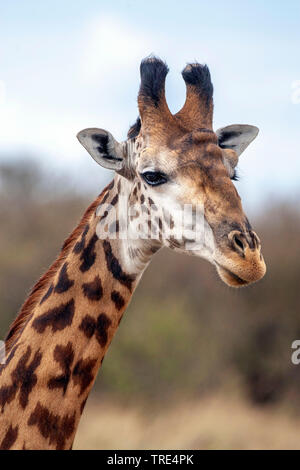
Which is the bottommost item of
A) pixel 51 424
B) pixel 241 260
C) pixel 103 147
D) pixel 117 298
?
pixel 51 424

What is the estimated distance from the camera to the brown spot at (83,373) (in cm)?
591

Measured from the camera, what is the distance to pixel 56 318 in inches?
238

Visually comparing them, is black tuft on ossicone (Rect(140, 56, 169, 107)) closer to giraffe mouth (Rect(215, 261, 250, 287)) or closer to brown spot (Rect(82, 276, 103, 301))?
brown spot (Rect(82, 276, 103, 301))

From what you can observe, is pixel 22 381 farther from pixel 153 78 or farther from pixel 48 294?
pixel 153 78

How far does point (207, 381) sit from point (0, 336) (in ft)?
23.8

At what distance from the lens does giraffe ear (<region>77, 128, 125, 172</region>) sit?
6.41m

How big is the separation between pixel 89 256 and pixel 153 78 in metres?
1.81

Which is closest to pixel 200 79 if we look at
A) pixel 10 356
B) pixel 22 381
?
pixel 10 356

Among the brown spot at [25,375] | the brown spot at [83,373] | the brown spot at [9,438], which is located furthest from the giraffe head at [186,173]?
the brown spot at [9,438]

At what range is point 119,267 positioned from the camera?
6.22 metres

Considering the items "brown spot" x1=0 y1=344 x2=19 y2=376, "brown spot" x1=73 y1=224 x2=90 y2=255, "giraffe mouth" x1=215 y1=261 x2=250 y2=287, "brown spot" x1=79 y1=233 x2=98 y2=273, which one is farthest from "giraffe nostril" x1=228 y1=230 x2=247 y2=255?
"brown spot" x1=0 y1=344 x2=19 y2=376

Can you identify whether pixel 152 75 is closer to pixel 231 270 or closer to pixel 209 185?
pixel 209 185

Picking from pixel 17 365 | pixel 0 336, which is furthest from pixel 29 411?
pixel 0 336

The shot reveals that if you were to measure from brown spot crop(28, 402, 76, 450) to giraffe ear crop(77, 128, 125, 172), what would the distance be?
2214 millimetres
